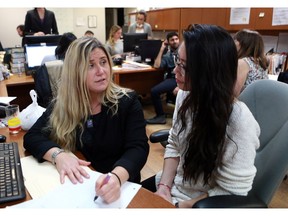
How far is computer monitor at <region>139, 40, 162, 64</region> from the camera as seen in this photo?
3.97m

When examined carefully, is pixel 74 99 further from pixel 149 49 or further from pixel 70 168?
pixel 149 49

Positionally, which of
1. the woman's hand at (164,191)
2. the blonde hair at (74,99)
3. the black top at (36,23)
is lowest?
the woman's hand at (164,191)

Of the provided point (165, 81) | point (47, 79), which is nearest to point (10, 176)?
point (47, 79)

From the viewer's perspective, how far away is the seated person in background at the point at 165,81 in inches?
146

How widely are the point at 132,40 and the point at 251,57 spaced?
90.2 inches

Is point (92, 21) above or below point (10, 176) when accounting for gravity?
above

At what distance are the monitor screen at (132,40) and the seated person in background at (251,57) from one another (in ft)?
6.92

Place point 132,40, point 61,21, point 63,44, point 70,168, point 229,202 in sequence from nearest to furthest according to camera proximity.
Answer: point 229,202 → point 70,168 → point 63,44 → point 132,40 → point 61,21

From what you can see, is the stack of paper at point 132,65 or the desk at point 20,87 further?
the stack of paper at point 132,65

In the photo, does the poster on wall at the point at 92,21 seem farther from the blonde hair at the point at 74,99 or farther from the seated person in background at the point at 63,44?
the blonde hair at the point at 74,99

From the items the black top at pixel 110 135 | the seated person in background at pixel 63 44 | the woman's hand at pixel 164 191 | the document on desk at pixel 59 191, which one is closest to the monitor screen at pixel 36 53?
the seated person in background at pixel 63 44

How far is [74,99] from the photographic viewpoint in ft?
4.06
